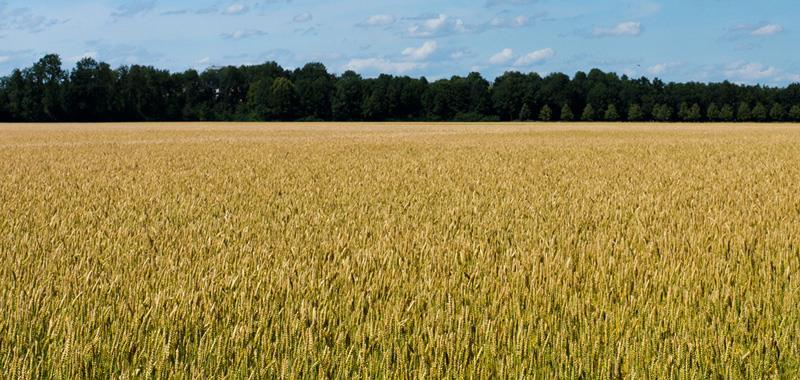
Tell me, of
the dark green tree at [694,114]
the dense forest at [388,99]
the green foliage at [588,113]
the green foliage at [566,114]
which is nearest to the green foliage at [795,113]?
the dense forest at [388,99]

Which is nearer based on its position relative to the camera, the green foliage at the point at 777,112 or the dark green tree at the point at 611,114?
the dark green tree at the point at 611,114

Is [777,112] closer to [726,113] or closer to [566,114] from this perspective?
[726,113]

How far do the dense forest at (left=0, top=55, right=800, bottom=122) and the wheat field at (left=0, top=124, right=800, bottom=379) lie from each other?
91085mm

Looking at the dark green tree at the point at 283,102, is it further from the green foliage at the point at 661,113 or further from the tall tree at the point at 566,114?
the green foliage at the point at 661,113

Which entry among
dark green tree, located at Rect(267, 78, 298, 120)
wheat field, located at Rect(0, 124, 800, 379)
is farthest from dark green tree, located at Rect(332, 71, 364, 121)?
wheat field, located at Rect(0, 124, 800, 379)

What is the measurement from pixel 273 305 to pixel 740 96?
108m

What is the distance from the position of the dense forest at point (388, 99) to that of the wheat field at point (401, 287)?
9109cm

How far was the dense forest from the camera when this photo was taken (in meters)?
95.1

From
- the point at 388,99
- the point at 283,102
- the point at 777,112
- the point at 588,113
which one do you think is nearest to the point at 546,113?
the point at 588,113

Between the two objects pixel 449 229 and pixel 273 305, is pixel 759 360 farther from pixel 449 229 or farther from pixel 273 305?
pixel 449 229

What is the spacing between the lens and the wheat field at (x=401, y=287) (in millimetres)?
2400

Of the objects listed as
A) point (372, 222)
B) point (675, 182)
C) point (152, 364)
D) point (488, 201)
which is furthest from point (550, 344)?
point (675, 182)

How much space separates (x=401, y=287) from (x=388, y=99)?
98.6 meters

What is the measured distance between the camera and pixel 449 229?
5.03 meters
